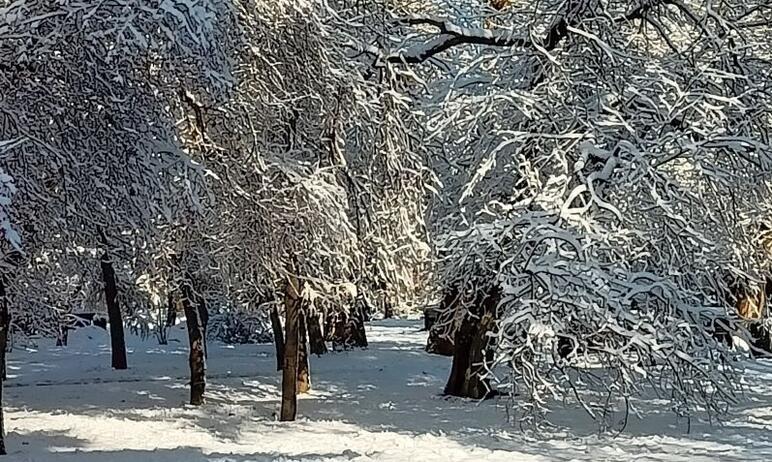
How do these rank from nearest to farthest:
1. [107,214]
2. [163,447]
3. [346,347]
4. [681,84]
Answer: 1. [107,214]
2. [681,84]
3. [163,447]
4. [346,347]

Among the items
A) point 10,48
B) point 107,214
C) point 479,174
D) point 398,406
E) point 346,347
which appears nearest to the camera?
point 10,48

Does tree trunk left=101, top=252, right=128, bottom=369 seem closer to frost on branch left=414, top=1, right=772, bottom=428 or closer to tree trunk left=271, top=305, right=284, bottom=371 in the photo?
tree trunk left=271, top=305, right=284, bottom=371

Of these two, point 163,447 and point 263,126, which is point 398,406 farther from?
point 263,126

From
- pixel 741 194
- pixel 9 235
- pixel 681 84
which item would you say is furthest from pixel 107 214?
pixel 741 194

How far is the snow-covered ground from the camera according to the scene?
973cm

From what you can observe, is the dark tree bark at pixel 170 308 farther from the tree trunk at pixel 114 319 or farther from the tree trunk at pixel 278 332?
the tree trunk at pixel 278 332

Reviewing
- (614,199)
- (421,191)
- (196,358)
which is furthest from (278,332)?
(614,199)

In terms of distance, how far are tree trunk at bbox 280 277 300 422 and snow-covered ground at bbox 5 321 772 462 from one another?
317 mm

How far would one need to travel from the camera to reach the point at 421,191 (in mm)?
10953

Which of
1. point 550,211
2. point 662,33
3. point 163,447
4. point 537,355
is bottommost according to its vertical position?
point 163,447

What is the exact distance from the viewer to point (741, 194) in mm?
9180

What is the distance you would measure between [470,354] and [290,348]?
10.4ft

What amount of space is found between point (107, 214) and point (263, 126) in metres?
2.73

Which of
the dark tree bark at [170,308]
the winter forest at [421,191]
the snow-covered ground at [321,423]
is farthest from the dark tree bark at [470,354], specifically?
the dark tree bark at [170,308]
